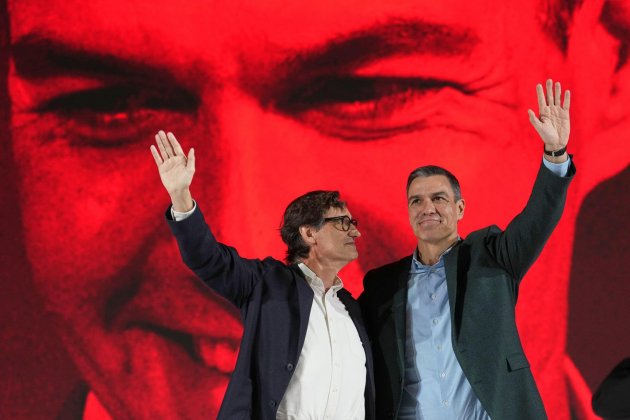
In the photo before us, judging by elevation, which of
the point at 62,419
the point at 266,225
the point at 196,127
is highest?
the point at 196,127

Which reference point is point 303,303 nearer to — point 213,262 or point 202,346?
point 213,262

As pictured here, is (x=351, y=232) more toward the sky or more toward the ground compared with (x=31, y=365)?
more toward the sky

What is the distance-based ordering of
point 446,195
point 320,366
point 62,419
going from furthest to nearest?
point 62,419, point 446,195, point 320,366

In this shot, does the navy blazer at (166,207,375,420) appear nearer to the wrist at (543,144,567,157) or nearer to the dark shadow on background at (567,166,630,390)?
the wrist at (543,144,567,157)

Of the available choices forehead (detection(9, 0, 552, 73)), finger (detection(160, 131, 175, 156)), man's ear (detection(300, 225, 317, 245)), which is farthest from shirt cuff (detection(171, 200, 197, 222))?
forehead (detection(9, 0, 552, 73))

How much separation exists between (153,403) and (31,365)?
58cm

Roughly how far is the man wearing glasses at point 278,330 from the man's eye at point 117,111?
1.44 metres

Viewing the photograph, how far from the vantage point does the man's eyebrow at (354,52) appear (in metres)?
3.86

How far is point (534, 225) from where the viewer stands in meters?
2.36

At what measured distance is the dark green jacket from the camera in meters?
2.36

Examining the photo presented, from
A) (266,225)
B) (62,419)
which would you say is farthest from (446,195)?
(62,419)

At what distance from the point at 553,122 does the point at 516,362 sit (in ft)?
2.39

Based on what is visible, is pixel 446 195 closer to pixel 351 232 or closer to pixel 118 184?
pixel 351 232

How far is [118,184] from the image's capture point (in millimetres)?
3732
